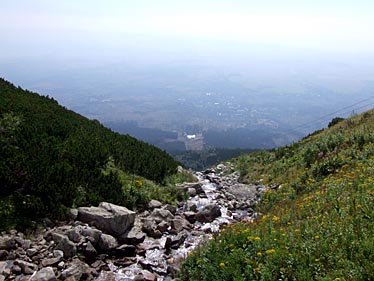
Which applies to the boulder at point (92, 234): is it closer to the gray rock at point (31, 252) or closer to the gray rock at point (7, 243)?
the gray rock at point (31, 252)

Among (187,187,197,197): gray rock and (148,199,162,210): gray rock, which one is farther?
(187,187,197,197): gray rock

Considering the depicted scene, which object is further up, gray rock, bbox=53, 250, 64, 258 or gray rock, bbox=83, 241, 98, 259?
gray rock, bbox=53, 250, 64, 258

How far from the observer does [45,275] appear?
23.9 feet

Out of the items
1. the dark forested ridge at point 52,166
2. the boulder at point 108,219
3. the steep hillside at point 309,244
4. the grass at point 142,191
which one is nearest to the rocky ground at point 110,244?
the boulder at point 108,219

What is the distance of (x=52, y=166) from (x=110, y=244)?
3.66 metres

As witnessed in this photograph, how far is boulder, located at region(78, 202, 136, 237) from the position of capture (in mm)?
9961

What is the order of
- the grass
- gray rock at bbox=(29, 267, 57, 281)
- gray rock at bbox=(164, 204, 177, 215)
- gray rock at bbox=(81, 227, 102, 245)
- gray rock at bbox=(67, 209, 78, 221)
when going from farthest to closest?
gray rock at bbox=(164, 204, 177, 215) < the grass < gray rock at bbox=(67, 209, 78, 221) < gray rock at bbox=(81, 227, 102, 245) < gray rock at bbox=(29, 267, 57, 281)

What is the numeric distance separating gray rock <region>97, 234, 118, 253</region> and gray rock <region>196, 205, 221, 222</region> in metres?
4.28

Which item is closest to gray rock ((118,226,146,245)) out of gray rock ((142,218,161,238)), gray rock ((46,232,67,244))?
gray rock ((142,218,161,238))

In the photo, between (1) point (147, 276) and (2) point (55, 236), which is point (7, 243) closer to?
(2) point (55, 236)

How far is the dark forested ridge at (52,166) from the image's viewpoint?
10039mm

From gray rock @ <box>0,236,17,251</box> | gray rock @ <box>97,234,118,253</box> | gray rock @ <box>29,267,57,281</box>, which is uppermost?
gray rock @ <box>0,236,17,251</box>

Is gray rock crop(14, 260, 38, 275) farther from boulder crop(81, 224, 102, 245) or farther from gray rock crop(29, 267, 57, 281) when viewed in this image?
boulder crop(81, 224, 102, 245)

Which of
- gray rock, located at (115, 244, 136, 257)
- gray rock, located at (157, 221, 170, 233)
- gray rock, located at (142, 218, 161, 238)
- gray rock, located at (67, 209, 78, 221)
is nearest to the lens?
gray rock, located at (115, 244, 136, 257)
